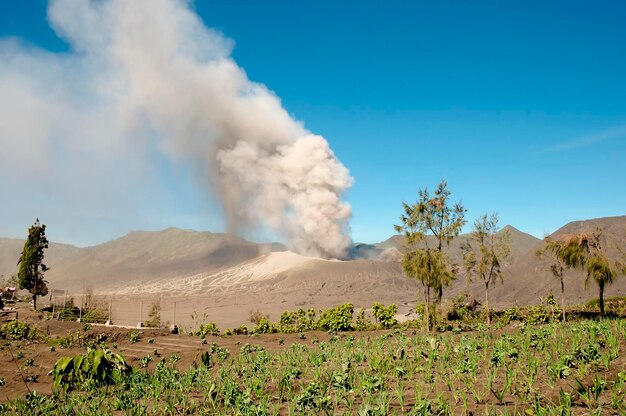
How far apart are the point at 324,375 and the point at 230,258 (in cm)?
14347

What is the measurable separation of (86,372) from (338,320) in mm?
18116

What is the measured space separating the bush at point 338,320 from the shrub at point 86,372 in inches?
671

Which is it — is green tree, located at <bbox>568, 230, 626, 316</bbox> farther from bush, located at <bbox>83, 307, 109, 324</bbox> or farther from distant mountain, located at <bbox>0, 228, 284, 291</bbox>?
distant mountain, located at <bbox>0, 228, 284, 291</bbox>

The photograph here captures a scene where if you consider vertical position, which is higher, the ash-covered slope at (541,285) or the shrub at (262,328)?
the ash-covered slope at (541,285)

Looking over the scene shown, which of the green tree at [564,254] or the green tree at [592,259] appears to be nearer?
the green tree at [592,259]

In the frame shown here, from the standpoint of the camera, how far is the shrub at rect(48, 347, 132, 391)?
10417mm

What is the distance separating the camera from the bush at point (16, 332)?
1099 inches

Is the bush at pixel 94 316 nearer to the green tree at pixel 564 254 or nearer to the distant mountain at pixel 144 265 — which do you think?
the green tree at pixel 564 254

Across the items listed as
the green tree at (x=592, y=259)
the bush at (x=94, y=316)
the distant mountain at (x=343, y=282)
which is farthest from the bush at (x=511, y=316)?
the bush at (x=94, y=316)

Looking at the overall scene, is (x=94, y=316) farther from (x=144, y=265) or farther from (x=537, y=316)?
(x=144, y=265)

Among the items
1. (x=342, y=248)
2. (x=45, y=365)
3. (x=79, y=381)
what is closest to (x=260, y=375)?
(x=79, y=381)

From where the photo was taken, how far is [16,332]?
2822cm

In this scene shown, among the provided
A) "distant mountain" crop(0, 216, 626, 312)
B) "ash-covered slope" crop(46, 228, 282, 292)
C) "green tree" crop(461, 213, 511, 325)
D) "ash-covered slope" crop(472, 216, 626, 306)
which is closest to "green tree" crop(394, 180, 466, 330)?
"green tree" crop(461, 213, 511, 325)

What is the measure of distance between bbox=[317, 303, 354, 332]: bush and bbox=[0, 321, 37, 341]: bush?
1876 cm
